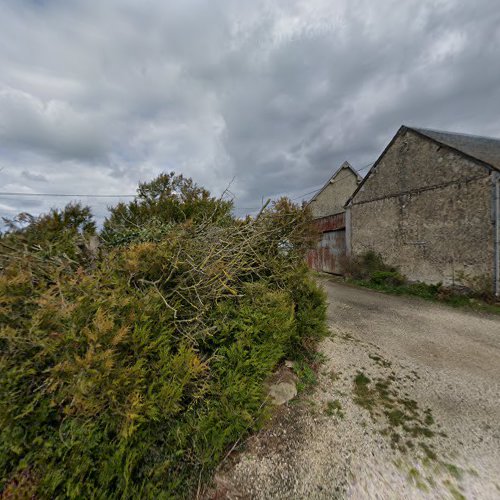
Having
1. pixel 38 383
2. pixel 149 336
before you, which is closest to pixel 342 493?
pixel 149 336

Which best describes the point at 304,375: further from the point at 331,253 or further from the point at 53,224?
the point at 331,253

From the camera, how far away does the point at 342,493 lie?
188 centimetres

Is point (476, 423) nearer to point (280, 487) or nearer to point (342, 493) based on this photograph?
point (342, 493)

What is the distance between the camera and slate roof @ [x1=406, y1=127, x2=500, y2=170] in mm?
7248

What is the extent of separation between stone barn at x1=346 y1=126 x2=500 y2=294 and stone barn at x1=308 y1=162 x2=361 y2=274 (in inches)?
66.5

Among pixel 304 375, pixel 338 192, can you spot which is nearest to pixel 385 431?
pixel 304 375

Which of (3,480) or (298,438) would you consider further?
(298,438)

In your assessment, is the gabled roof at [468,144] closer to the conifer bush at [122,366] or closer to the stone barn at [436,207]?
the stone barn at [436,207]

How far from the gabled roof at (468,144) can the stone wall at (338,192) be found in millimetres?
7003

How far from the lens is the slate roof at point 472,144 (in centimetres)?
725

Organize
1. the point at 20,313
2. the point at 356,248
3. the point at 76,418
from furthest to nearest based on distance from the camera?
the point at 356,248
the point at 20,313
the point at 76,418

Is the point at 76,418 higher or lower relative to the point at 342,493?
higher

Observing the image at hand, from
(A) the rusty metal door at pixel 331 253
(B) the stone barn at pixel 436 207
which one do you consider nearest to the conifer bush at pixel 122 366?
(B) the stone barn at pixel 436 207

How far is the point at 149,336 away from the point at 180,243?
120 cm
